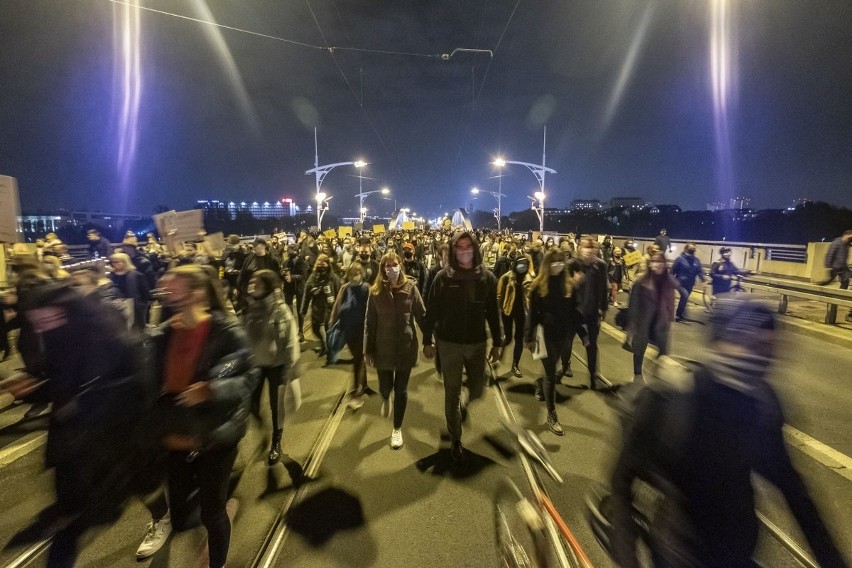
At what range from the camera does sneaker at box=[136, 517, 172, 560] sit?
10.1 feet

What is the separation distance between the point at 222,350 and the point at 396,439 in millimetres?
2441

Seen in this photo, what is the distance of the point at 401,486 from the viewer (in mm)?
3922

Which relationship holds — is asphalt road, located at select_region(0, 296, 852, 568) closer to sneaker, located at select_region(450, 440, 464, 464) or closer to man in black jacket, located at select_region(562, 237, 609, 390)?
sneaker, located at select_region(450, 440, 464, 464)

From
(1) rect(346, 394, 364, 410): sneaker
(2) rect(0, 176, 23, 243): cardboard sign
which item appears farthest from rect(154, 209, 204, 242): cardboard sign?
(1) rect(346, 394, 364, 410): sneaker

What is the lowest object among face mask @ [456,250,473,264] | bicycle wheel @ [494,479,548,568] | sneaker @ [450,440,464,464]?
sneaker @ [450,440,464,464]

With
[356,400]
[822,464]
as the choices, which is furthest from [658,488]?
[356,400]

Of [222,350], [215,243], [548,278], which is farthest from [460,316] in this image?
[215,243]

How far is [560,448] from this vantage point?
4512 mm

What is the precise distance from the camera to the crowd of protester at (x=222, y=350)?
2541 mm

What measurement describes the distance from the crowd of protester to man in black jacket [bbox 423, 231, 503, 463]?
0.01m

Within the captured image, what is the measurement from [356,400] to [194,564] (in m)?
2.91

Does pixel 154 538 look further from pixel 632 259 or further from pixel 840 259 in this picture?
pixel 840 259

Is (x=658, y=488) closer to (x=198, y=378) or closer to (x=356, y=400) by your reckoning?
(x=198, y=378)

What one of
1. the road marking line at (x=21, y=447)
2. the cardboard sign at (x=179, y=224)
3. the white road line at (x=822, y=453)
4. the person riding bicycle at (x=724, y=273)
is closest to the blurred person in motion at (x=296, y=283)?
the cardboard sign at (x=179, y=224)
